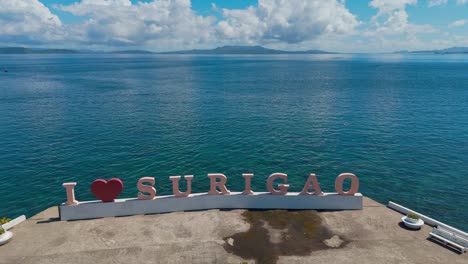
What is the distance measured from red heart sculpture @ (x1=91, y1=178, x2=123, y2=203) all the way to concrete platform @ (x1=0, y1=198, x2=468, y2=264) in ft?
6.47

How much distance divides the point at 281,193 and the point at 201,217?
793cm

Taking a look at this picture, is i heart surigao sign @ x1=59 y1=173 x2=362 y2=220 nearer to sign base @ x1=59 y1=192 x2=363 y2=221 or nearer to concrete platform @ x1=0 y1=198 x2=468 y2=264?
sign base @ x1=59 y1=192 x2=363 y2=221

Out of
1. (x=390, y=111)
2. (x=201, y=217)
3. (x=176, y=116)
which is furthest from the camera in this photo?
(x=390, y=111)

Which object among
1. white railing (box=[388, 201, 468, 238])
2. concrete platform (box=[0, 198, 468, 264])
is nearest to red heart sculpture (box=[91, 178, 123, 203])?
concrete platform (box=[0, 198, 468, 264])

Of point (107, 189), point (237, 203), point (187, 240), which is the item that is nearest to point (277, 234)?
point (237, 203)

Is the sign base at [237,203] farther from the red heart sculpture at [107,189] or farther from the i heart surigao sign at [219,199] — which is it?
the red heart sculpture at [107,189]

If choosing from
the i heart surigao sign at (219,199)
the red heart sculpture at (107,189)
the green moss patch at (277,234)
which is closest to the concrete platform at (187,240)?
the green moss patch at (277,234)

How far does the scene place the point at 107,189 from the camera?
29.3 m

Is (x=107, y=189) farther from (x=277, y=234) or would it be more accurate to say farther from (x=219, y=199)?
(x=277, y=234)

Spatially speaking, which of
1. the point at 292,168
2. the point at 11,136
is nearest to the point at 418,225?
the point at 292,168

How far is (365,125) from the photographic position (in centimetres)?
7056

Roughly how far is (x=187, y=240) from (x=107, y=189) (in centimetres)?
918

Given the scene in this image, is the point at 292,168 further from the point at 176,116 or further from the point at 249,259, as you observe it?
the point at 176,116

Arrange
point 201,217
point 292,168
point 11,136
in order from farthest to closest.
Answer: point 11,136
point 292,168
point 201,217
